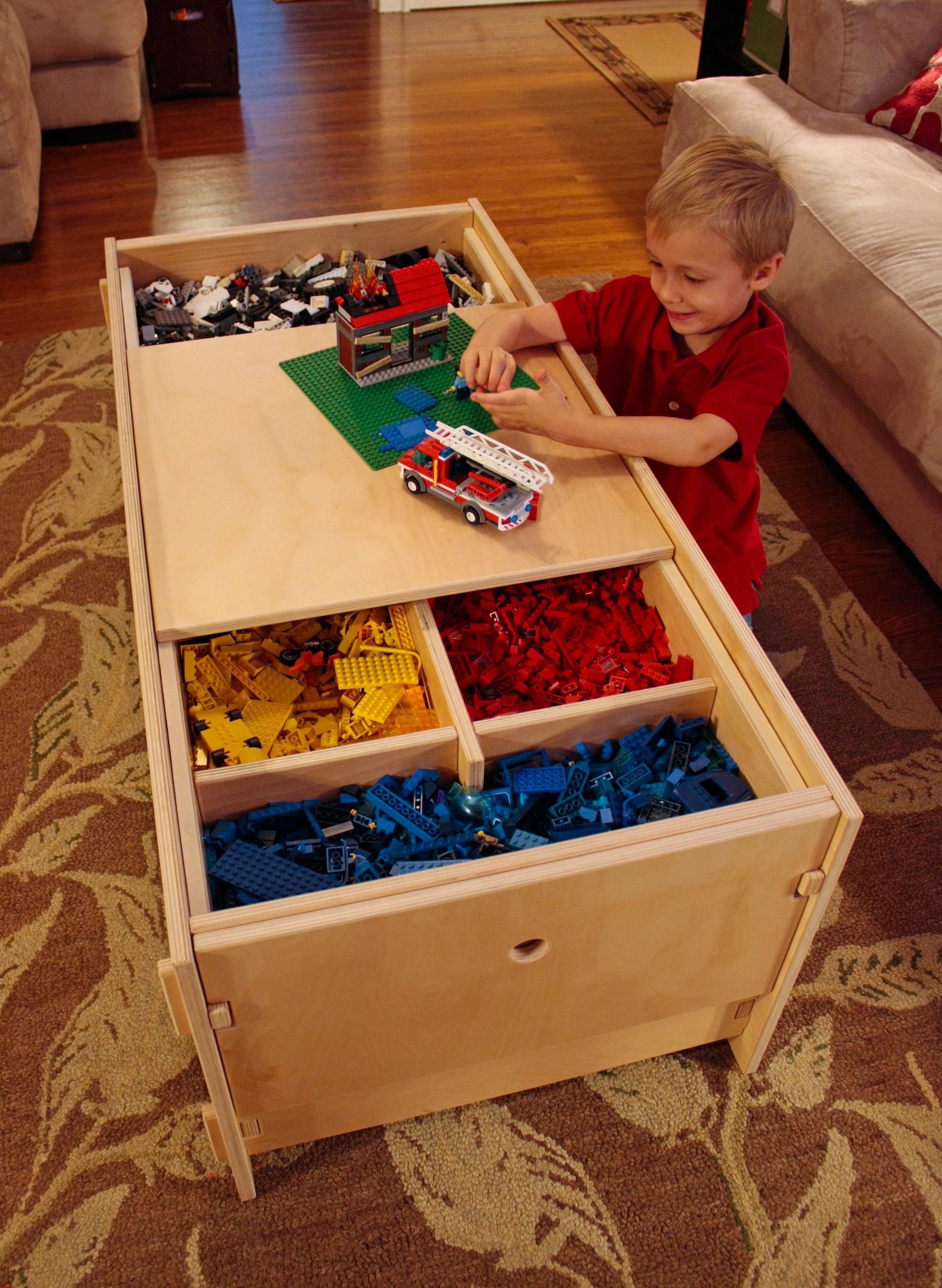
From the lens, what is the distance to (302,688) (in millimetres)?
1357

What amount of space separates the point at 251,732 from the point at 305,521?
0.27 metres

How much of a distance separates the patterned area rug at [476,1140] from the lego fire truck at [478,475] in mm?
695

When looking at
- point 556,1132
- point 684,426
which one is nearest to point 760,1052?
point 556,1132

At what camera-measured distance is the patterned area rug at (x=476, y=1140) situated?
45.3 inches

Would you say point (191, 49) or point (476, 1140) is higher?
point (191, 49)

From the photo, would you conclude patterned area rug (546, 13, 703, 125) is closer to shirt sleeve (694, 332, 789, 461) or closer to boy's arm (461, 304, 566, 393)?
boy's arm (461, 304, 566, 393)

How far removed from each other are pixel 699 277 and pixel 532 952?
83cm

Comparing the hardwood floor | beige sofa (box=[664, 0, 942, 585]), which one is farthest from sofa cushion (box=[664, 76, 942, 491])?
the hardwood floor

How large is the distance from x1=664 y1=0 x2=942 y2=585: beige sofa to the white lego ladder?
35.5 inches

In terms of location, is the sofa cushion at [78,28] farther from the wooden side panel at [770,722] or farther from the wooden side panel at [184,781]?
the wooden side panel at [184,781]

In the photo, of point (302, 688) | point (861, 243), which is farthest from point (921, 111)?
point (302, 688)

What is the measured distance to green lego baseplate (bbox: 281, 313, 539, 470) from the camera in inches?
55.8

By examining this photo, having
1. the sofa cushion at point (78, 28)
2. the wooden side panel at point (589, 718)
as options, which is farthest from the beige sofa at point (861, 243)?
the sofa cushion at point (78, 28)

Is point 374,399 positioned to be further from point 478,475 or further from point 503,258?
point 503,258
